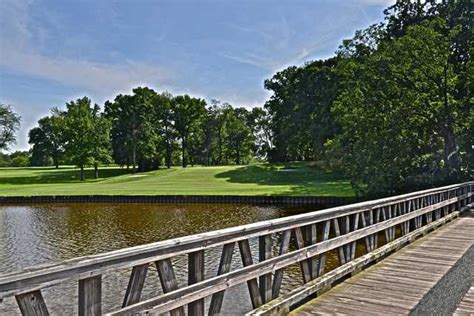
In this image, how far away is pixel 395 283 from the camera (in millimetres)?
5973

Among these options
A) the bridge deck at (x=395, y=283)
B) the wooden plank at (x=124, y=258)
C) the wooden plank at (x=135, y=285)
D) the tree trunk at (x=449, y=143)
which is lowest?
the bridge deck at (x=395, y=283)

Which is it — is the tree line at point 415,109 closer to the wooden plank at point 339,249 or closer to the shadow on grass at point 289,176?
the shadow on grass at point 289,176

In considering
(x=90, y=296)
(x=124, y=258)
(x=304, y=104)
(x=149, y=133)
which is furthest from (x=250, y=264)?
(x=149, y=133)

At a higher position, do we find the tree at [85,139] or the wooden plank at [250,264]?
the tree at [85,139]

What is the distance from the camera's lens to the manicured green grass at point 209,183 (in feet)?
110

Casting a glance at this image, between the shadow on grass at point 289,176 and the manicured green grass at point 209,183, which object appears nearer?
the manicured green grass at point 209,183

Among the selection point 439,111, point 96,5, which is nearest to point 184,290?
point 96,5

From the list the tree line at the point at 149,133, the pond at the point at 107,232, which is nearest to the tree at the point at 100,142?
the tree line at the point at 149,133

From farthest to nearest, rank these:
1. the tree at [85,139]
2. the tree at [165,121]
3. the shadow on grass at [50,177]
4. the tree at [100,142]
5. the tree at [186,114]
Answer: the tree at [186,114]
the tree at [165,121]
the tree at [100,142]
the shadow on grass at [50,177]
the tree at [85,139]

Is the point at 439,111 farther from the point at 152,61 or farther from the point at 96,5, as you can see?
the point at 152,61

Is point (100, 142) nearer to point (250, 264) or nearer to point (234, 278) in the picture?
point (250, 264)

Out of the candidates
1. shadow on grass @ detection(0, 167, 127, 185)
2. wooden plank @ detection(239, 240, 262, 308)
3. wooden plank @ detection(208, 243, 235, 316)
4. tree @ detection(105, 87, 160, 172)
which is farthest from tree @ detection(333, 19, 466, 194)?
tree @ detection(105, 87, 160, 172)

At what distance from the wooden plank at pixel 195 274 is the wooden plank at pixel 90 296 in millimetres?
939

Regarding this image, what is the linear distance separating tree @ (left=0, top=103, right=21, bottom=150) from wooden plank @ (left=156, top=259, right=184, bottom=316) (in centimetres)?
6310
